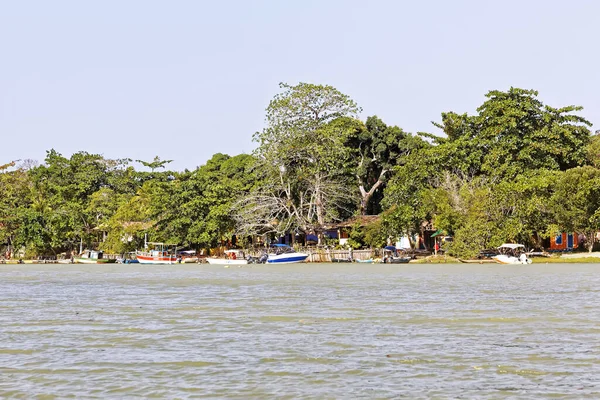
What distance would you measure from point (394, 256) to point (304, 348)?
4618 centimetres

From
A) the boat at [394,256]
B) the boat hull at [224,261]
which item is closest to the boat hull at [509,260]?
the boat at [394,256]

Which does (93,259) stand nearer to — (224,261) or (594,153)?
(224,261)

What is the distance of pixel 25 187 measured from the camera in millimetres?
78562

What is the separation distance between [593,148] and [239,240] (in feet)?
93.0

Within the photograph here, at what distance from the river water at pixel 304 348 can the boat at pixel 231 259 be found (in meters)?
39.3

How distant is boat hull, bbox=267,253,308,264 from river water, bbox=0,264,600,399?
126 ft

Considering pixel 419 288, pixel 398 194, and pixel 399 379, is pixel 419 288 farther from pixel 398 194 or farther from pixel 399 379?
pixel 398 194

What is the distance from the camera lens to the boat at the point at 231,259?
60.4 metres

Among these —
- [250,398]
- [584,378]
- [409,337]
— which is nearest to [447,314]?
[409,337]

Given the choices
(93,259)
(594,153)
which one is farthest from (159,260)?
(594,153)

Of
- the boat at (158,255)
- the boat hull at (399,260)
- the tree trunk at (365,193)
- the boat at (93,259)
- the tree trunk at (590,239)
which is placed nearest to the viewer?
the tree trunk at (590,239)

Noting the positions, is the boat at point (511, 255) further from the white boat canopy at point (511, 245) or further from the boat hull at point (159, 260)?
the boat hull at point (159, 260)

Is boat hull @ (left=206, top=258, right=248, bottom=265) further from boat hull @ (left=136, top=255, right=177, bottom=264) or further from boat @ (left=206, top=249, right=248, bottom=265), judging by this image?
boat hull @ (left=136, top=255, right=177, bottom=264)

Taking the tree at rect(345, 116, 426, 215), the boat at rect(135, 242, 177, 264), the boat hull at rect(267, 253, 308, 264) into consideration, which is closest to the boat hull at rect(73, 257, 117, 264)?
the boat at rect(135, 242, 177, 264)
